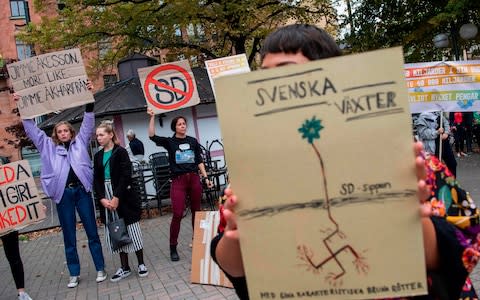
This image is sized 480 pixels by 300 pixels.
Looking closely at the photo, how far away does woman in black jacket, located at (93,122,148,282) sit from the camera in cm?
563

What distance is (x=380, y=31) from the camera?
48.9ft

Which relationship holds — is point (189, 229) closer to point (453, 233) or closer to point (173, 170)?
point (173, 170)

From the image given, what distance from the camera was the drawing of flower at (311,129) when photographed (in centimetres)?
119

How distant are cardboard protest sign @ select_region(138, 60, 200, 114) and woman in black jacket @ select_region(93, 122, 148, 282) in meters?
0.66

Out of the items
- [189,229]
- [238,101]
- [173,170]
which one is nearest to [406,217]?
[238,101]

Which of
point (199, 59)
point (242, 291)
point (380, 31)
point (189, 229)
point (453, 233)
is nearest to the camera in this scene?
point (453, 233)

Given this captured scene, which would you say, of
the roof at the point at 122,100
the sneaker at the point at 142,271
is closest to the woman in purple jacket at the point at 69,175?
the sneaker at the point at 142,271

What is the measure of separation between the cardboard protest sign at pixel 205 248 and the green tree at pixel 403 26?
10876 mm

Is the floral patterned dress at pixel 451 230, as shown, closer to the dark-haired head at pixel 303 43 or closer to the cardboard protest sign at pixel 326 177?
the cardboard protest sign at pixel 326 177

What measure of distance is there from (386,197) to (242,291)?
1.98 ft

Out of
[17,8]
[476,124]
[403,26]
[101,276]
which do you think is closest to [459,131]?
[476,124]

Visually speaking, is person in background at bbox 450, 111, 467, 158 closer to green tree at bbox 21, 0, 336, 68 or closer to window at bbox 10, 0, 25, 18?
green tree at bbox 21, 0, 336, 68

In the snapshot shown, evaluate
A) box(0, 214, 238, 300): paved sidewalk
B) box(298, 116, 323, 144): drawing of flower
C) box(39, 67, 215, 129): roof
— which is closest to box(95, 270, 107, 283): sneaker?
box(0, 214, 238, 300): paved sidewalk

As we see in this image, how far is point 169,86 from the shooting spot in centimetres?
588
